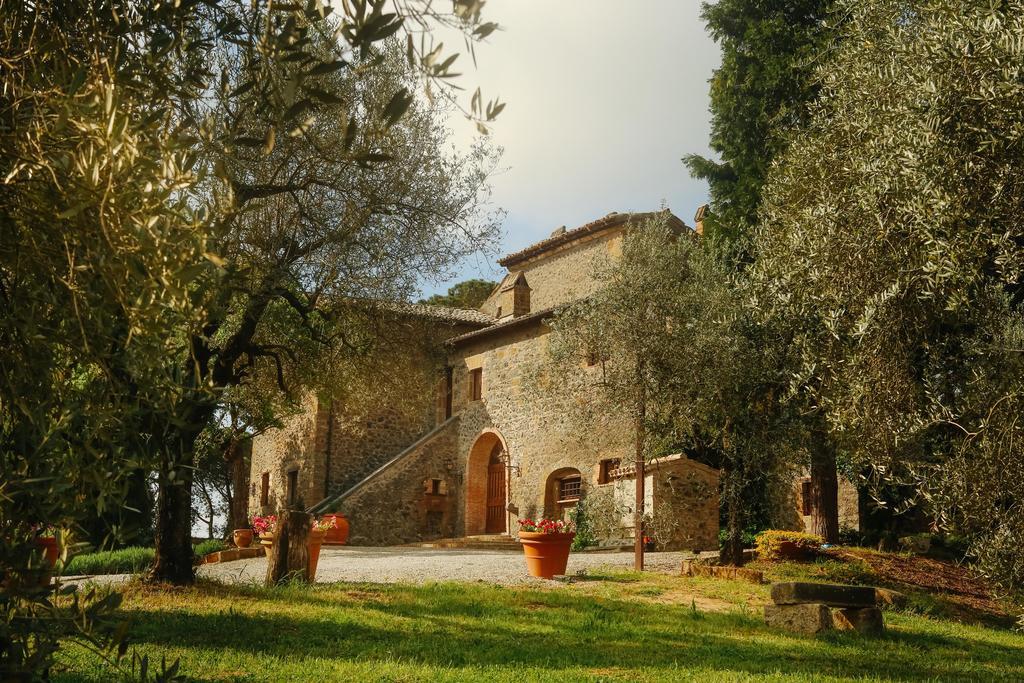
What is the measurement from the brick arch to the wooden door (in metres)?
0.13

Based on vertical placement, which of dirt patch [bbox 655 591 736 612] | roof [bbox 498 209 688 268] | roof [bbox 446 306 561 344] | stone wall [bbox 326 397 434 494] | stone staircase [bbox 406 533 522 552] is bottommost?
stone staircase [bbox 406 533 522 552]

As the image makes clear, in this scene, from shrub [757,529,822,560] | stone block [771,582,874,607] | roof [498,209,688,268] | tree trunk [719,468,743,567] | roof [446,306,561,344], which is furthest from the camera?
roof [498,209,688,268]

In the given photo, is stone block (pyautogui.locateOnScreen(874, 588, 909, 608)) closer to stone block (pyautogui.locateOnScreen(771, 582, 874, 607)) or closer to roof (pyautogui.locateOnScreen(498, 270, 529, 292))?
stone block (pyautogui.locateOnScreen(771, 582, 874, 607))

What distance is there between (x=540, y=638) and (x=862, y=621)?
398 centimetres

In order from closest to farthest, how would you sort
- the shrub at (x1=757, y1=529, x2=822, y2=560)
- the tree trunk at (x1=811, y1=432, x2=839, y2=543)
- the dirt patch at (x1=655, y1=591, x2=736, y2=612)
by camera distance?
the dirt patch at (x1=655, y1=591, x2=736, y2=612) → the shrub at (x1=757, y1=529, x2=822, y2=560) → the tree trunk at (x1=811, y1=432, x2=839, y2=543)

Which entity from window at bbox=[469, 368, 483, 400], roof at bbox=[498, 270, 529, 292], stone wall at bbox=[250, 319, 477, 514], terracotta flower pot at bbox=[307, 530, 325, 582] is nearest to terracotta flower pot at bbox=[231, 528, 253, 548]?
stone wall at bbox=[250, 319, 477, 514]

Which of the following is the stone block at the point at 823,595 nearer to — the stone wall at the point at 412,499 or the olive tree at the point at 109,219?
the olive tree at the point at 109,219

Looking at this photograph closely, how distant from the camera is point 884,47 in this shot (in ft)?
34.6

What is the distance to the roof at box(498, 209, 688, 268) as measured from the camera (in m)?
27.3

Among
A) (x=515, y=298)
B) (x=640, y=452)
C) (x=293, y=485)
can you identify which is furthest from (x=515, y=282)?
(x=640, y=452)

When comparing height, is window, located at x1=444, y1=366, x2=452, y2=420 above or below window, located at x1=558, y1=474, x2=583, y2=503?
above

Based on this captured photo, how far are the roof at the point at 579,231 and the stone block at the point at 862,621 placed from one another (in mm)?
16884

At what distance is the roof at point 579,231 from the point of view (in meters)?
27.3

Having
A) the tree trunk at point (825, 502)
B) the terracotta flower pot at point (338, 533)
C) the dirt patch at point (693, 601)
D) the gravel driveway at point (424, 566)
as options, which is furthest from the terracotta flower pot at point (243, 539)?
the tree trunk at point (825, 502)
